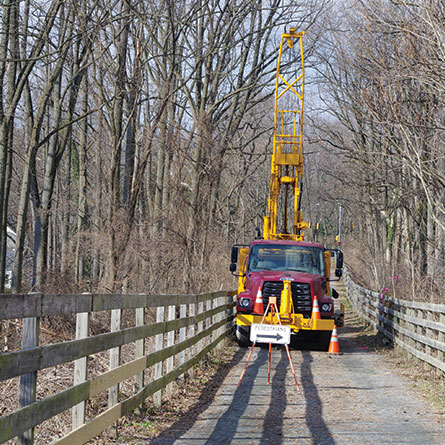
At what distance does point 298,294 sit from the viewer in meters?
17.3

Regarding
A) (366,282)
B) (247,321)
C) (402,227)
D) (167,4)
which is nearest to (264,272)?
(247,321)

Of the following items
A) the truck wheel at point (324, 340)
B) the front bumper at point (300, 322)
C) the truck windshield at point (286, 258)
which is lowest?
the truck wheel at point (324, 340)

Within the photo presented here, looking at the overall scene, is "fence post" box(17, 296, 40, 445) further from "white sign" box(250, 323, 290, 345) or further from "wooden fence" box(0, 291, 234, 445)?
"white sign" box(250, 323, 290, 345)

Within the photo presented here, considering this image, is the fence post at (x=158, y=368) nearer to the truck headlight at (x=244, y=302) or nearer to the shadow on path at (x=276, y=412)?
the shadow on path at (x=276, y=412)

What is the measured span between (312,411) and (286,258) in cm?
950

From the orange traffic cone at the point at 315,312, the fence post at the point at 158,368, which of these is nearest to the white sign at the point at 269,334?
the fence post at the point at 158,368

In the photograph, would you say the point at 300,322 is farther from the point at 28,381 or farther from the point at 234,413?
the point at 28,381

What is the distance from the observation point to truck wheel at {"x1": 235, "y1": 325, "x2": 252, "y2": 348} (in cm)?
1722

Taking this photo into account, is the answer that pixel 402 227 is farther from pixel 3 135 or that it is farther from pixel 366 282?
pixel 3 135

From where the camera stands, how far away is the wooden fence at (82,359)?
4.45 meters

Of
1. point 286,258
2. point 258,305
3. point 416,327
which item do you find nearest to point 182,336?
point 416,327

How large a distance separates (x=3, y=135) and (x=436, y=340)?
10.6 meters

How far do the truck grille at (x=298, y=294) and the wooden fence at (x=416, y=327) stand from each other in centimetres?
199

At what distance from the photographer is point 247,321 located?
17.1m
